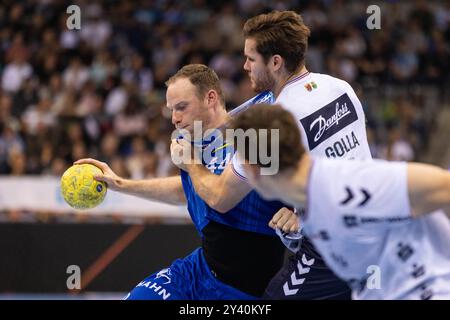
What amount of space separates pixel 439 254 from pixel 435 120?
12.3 metres

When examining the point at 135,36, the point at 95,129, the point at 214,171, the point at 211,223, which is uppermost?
the point at 135,36

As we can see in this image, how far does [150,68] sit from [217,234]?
412 inches

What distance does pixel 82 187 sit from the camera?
5480 mm

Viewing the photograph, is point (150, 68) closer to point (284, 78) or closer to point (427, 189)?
point (284, 78)

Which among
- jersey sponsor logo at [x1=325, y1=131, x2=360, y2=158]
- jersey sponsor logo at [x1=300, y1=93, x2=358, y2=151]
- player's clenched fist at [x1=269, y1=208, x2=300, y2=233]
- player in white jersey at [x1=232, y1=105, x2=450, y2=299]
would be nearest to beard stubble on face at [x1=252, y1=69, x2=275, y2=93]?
jersey sponsor logo at [x1=300, y1=93, x2=358, y2=151]

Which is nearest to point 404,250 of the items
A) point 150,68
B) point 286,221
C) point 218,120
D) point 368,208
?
point 368,208

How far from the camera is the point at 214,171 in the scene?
552 cm

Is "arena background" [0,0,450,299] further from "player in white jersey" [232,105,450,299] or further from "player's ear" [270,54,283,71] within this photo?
"player in white jersey" [232,105,450,299]

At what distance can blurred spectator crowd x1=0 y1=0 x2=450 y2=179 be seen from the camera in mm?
13375

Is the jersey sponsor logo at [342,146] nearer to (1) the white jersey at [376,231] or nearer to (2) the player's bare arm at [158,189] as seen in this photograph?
(1) the white jersey at [376,231]

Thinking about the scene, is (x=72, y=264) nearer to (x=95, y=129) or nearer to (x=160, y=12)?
(x=95, y=129)

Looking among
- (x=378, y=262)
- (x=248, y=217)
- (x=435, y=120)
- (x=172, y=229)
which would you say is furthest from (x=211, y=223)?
(x=435, y=120)

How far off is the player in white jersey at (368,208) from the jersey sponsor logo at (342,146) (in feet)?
3.83

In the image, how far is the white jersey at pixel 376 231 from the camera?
3.73 m
